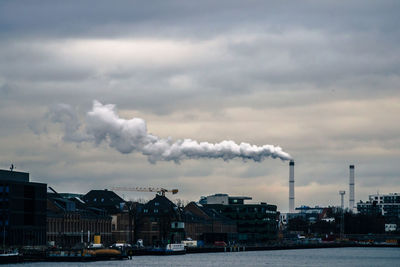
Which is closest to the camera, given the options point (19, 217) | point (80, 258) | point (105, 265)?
point (105, 265)

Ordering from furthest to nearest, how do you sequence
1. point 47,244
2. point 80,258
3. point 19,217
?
point 47,244 → point 19,217 → point 80,258

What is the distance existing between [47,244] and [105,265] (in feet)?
154

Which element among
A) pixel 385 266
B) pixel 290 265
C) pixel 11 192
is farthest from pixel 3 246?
pixel 385 266

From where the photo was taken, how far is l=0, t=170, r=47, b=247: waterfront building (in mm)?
173250

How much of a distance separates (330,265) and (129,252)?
3983cm

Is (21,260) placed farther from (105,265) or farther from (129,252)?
(129,252)

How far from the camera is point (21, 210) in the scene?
585 ft

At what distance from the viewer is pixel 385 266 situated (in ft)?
569

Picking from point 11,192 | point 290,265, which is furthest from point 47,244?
point 290,265

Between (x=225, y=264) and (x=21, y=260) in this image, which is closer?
(x=21, y=260)

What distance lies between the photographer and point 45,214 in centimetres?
18800

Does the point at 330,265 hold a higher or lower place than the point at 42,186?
lower

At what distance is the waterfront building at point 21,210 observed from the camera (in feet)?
568

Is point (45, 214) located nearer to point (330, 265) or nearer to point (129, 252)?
point (129, 252)
